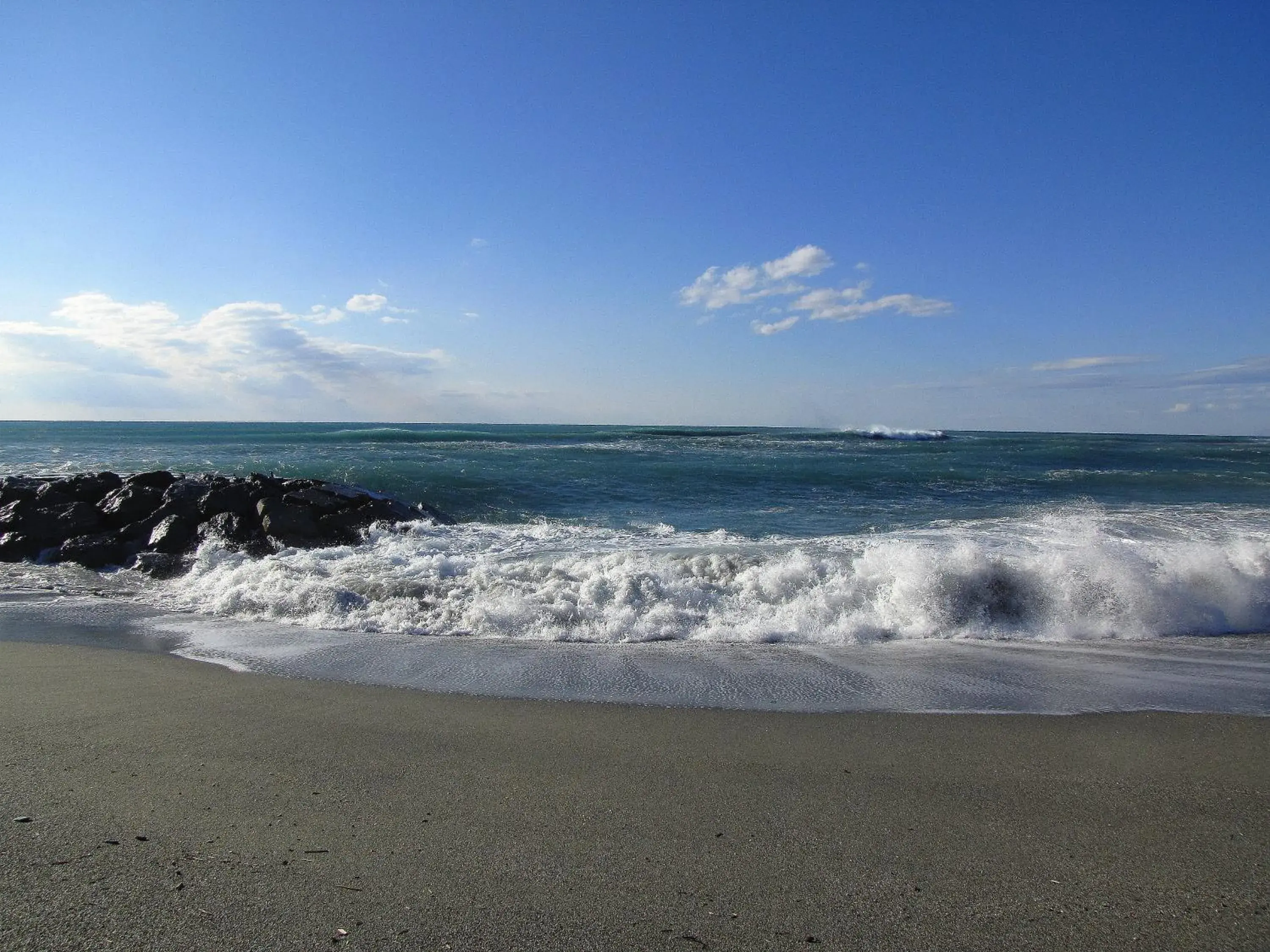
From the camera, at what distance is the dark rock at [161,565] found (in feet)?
29.8

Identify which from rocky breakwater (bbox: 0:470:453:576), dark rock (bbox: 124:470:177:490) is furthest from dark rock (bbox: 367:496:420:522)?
dark rock (bbox: 124:470:177:490)

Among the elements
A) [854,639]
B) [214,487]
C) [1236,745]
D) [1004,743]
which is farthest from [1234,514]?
[214,487]

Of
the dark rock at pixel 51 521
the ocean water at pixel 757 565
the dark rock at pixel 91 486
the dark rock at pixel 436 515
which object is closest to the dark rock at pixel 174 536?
the ocean water at pixel 757 565

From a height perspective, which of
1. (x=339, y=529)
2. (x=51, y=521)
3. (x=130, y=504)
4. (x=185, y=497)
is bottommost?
(x=339, y=529)

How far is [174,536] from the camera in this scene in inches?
393

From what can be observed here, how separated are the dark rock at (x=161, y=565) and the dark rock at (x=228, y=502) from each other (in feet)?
3.61

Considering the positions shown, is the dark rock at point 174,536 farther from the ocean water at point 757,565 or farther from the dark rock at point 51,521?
the dark rock at point 51,521

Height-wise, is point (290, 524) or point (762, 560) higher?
point (290, 524)

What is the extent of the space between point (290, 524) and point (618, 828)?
916 cm

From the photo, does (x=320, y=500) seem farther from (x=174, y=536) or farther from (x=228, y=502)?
(x=174, y=536)

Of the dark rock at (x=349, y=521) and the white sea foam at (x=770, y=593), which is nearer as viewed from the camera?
the white sea foam at (x=770, y=593)

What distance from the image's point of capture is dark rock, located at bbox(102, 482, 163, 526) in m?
10.8

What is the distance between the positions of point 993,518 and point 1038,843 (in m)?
12.4

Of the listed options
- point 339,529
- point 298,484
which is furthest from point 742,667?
point 298,484
